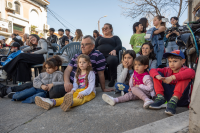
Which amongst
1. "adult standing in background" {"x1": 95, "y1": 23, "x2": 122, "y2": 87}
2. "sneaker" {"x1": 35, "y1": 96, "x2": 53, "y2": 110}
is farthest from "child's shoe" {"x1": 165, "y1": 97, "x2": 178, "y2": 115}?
"adult standing in background" {"x1": 95, "y1": 23, "x2": 122, "y2": 87}

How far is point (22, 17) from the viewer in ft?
72.5

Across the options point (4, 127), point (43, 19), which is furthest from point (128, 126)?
point (43, 19)

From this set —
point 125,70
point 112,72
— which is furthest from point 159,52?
point 125,70

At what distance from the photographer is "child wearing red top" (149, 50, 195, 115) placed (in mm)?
1981

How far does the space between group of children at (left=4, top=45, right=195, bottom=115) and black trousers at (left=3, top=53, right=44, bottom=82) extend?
1.14m

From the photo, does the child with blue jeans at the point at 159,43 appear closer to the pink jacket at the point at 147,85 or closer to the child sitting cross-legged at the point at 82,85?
the pink jacket at the point at 147,85

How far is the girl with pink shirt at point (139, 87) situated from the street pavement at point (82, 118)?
10 centimetres

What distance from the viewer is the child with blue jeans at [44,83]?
2.82 meters

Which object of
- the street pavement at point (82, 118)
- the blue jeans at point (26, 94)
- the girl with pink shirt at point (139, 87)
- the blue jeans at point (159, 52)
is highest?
the blue jeans at point (159, 52)

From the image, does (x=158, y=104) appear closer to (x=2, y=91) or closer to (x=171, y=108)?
(x=171, y=108)

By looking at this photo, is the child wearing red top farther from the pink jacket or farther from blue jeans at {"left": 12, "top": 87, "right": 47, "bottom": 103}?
blue jeans at {"left": 12, "top": 87, "right": 47, "bottom": 103}

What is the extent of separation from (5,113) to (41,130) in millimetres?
966

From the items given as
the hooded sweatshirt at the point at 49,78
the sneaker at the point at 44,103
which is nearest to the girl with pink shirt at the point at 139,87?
the sneaker at the point at 44,103

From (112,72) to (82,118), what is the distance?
2.10 metres
